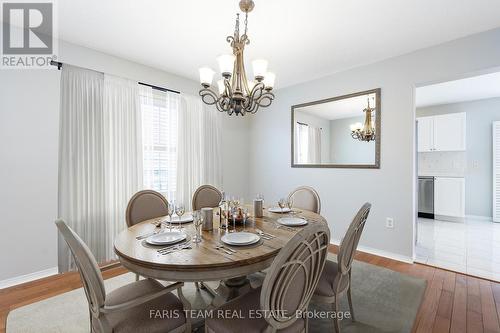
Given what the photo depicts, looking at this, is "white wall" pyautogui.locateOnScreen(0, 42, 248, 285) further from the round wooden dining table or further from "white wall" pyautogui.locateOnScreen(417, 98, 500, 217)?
"white wall" pyautogui.locateOnScreen(417, 98, 500, 217)

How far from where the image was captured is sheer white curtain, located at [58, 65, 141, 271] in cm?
256

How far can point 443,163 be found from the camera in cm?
525

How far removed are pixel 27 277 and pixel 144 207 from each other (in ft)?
4.71

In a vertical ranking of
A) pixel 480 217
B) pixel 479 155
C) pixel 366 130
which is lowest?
pixel 480 217

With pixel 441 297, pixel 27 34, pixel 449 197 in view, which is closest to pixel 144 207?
pixel 27 34

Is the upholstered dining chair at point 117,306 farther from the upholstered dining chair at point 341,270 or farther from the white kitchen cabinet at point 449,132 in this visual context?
the white kitchen cabinet at point 449,132

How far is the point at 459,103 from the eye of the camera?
16.5 feet

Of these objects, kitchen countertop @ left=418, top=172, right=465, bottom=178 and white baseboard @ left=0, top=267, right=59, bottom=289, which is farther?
kitchen countertop @ left=418, top=172, right=465, bottom=178

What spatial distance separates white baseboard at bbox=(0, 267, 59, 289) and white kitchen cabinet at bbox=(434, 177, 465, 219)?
6570 mm

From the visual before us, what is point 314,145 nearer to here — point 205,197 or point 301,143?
point 301,143

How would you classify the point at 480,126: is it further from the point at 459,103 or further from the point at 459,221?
the point at 459,221

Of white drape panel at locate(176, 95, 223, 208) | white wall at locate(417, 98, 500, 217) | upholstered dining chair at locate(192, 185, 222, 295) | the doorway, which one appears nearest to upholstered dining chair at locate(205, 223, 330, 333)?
upholstered dining chair at locate(192, 185, 222, 295)

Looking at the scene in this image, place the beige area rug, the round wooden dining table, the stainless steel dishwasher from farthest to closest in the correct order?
the stainless steel dishwasher
the beige area rug
the round wooden dining table

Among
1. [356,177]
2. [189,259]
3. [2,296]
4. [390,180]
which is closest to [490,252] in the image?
[390,180]
